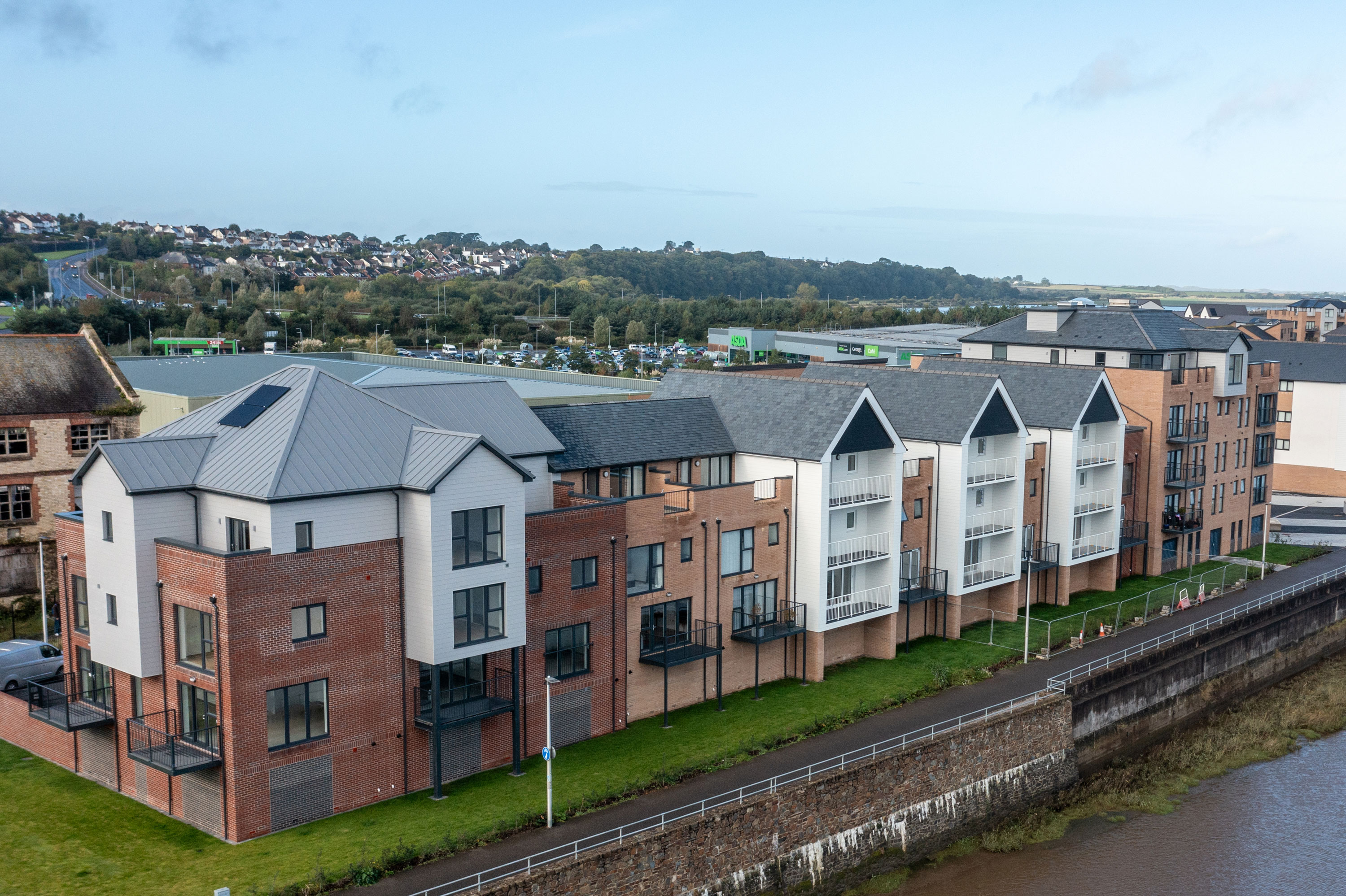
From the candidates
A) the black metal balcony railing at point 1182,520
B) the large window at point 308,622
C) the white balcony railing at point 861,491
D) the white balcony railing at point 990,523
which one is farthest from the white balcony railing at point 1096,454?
the large window at point 308,622

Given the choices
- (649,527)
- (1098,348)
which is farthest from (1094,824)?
(1098,348)

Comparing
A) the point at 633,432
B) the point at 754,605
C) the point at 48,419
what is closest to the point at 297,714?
the point at 633,432

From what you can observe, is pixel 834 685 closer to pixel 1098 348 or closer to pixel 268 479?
pixel 268 479

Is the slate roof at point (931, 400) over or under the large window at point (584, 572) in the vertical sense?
over

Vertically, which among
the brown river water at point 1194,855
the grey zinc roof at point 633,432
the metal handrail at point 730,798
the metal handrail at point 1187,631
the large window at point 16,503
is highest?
the grey zinc roof at point 633,432

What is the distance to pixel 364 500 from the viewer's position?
30531 millimetres

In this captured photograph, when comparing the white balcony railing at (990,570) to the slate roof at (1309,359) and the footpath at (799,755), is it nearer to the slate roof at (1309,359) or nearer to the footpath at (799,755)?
the footpath at (799,755)

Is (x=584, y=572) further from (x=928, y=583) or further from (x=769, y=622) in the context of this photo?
(x=928, y=583)

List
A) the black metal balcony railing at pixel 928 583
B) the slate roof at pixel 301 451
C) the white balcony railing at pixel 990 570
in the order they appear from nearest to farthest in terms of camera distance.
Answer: the slate roof at pixel 301 451 < the black metal balcony railing at pixel 928 583 < the white balcony railing at pixel 990 570

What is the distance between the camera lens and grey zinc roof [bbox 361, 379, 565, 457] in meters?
36.8

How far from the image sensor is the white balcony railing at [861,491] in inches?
1646

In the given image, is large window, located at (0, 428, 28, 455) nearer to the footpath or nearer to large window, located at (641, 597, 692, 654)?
large window, located at (641, 597, 692, 654)

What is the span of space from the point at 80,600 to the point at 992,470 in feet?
104

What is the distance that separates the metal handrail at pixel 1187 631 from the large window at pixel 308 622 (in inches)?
946
